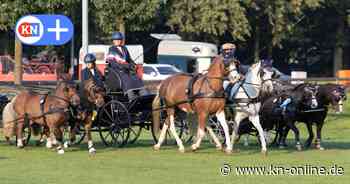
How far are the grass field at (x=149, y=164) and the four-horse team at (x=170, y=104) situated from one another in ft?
1.44

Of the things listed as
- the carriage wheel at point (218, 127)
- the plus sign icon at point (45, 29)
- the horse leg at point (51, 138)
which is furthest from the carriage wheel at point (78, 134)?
the carriage wheel at point (218, 127)

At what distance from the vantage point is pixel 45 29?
72.7 feet

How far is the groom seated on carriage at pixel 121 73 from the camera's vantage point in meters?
21.5

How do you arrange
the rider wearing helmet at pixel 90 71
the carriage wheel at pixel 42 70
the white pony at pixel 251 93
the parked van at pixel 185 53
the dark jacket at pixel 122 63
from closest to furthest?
the white pony at pixel 251 93 → the rider wearing helmet at pixel 90 71 → the dark jacket at pixel 122 63 → the parked van at pixel 185 53 → the carriage wheel at pixel 42 70

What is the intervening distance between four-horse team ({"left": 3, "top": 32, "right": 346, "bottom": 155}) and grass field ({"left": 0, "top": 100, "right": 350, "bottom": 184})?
438 mm

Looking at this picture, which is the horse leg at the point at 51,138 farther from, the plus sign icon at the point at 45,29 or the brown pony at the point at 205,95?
the brown pony at the point at 205,95

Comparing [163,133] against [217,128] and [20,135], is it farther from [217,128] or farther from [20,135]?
[20,135]

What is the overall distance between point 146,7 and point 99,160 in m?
19.6

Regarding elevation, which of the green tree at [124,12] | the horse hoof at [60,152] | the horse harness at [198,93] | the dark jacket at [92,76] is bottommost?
the horse hoof at [60,152]

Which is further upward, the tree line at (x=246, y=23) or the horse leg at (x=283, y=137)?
the tree line at (x=246, y=23)

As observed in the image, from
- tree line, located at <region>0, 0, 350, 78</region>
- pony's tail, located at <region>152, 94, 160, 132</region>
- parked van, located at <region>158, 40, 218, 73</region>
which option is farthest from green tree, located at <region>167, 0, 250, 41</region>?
pony's tail, located at <region>152, 94, 160, 132</region>

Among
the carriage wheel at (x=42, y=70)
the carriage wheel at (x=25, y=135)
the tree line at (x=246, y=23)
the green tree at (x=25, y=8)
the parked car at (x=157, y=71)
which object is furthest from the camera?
the carriage wheel at (x=42, y=70)

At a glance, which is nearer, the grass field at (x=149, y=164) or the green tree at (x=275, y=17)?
the grass field at (x=149, y=164)

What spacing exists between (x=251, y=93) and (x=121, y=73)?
2866mm
